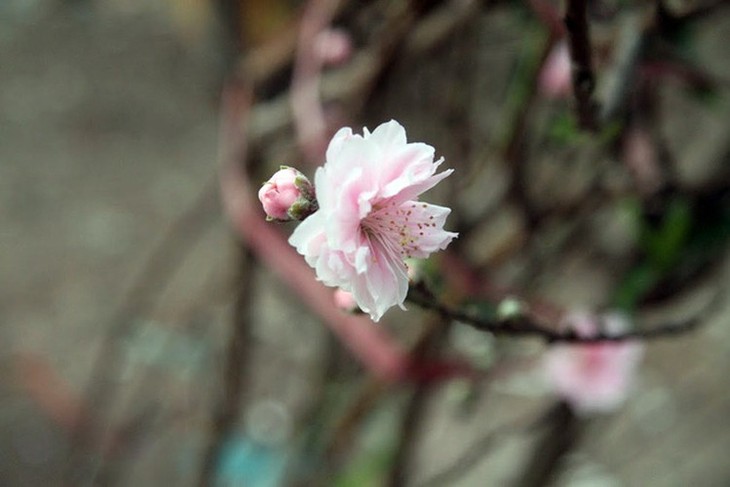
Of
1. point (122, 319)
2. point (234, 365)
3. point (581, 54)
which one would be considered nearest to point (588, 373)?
point (234, 365)

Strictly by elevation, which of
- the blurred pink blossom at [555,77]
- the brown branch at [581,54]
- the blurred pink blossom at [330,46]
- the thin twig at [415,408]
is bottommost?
A: the brown branch at [581,54]

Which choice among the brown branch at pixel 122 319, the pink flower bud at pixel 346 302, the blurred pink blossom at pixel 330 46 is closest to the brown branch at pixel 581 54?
the pink flower bud at pixel 346 302

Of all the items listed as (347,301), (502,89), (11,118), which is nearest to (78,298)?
(11,118)

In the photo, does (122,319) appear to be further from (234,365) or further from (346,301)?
(346,301)

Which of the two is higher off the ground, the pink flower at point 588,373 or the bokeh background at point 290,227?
the bokeh background at point 290,227

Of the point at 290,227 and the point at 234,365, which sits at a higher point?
the point at 290,227

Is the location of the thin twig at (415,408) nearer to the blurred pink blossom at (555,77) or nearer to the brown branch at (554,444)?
the brown branch at (554,444)
